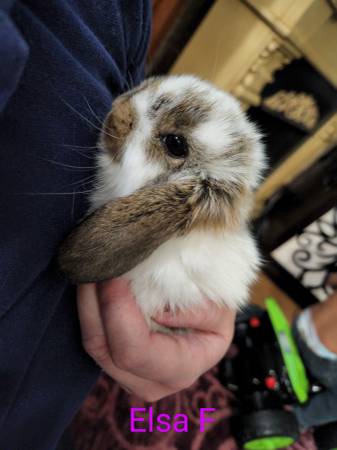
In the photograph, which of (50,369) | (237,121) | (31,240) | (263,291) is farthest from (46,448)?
(263,291)

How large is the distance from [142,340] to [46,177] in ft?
1.00

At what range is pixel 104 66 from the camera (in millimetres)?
570

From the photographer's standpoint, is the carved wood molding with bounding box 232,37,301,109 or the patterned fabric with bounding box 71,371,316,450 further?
the carved wood molding with bounding box 232,37,301,109

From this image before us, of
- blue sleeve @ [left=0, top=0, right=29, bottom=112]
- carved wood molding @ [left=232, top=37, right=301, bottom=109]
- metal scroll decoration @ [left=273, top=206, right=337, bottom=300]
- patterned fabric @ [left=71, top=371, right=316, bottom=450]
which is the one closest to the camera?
blue sleeve @ [left=0, top=0, right=29, bottom=112]

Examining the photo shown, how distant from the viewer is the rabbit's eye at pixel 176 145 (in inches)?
24.5

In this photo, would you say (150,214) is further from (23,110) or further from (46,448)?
(46,448)

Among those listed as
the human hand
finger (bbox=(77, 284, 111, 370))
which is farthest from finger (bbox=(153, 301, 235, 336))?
finger (bbox=(77, 284, 111, 370))

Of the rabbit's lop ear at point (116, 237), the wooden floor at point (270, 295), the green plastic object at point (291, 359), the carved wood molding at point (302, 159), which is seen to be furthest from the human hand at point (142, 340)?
the carved wood molding at point (302, 159)

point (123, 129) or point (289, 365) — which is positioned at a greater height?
point (123, 129)

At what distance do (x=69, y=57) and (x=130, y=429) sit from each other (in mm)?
1146

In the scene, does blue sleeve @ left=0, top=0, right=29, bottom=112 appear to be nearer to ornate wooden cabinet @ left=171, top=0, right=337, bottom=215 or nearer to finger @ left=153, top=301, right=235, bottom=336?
finger @ left=153, top=301, right=235, bottom=336

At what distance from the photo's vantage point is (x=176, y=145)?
62 cm

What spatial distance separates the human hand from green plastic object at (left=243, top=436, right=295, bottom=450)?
692 mm

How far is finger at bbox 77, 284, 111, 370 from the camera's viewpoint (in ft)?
2.02
